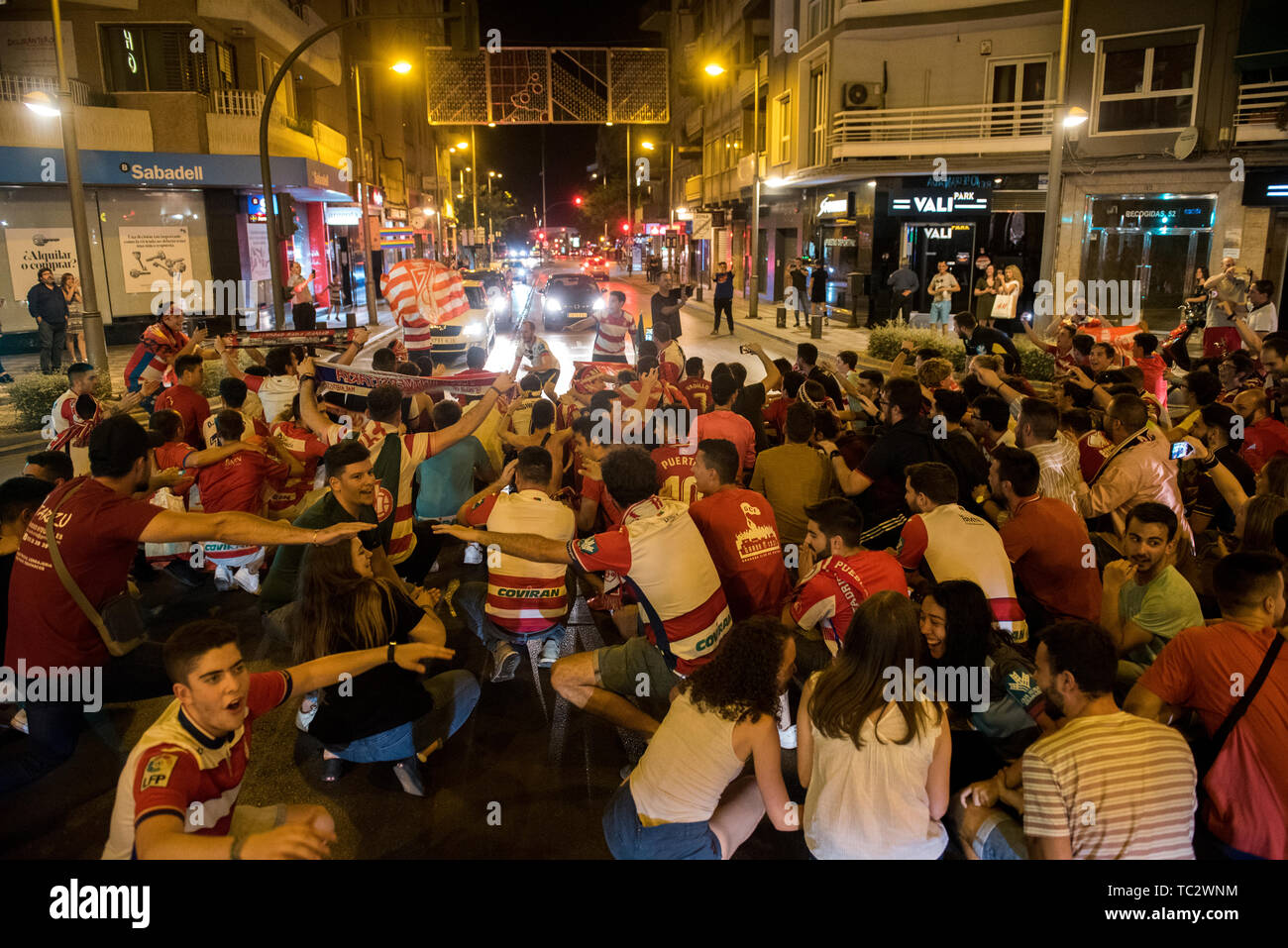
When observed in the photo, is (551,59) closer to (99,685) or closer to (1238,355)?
(1238,355)

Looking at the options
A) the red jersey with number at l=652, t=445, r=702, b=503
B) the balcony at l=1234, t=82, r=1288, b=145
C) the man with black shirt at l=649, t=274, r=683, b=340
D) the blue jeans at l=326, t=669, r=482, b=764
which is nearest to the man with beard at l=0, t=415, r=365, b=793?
the blue jeans at l=326, t=669, r=482, b=764

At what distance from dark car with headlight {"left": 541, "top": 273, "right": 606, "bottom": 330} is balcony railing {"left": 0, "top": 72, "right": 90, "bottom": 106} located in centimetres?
1300

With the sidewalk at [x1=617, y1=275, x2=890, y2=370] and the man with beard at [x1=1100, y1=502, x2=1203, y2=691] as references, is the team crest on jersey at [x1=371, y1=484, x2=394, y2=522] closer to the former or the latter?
the man with beard at [x1=1100, y1=502, x2=1203, y2=691]

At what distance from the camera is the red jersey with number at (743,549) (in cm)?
477

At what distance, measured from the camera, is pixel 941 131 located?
24922 millimetres

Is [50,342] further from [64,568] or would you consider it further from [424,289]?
[64,568]

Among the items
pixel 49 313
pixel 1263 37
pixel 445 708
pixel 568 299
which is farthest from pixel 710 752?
pixel 568 299

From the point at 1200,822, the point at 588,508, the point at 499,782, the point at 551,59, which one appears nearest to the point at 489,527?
the point at 588,508

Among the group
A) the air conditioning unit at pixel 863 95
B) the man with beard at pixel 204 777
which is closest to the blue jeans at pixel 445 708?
the man with beard at pixel 204 777

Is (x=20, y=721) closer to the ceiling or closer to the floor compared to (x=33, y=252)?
closer to the floor

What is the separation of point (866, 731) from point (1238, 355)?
7471mm

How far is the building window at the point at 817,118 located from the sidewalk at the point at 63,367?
14014 mm

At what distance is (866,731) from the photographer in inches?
126

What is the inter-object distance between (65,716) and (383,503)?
2033 mm
